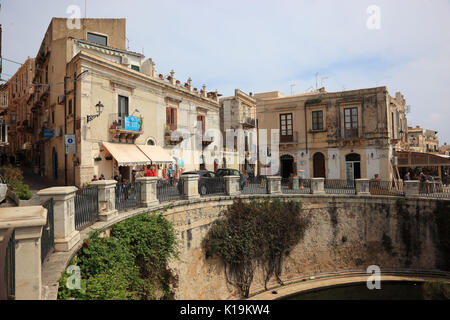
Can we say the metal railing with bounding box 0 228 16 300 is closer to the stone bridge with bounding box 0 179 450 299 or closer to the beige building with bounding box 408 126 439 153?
the stone bridge with bounding box 0 179 450 299

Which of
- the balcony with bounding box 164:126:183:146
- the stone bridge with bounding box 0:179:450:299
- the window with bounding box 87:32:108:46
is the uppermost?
the window with bounding box 87:32:108:46

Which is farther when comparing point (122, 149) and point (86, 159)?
point (122, 149)

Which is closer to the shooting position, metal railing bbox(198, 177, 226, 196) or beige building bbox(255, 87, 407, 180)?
metal railing bbox(198, 177, 226, 196)

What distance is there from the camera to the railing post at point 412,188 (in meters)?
13.9

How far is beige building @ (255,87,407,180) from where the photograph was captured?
69.1ft

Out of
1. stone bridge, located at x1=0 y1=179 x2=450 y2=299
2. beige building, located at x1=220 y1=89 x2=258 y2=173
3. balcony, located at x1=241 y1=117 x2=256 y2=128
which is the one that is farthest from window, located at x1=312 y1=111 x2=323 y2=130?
stone bridge, located at x1=0 y1=179 x2=450 y2=299

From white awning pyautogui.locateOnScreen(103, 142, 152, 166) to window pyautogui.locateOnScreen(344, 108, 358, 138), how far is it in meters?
16.0

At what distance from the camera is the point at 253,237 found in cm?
1277

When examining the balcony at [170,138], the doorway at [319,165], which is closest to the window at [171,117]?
the balcony at [170,138]

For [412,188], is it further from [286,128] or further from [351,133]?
[286,128]

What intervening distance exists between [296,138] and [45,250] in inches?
855
